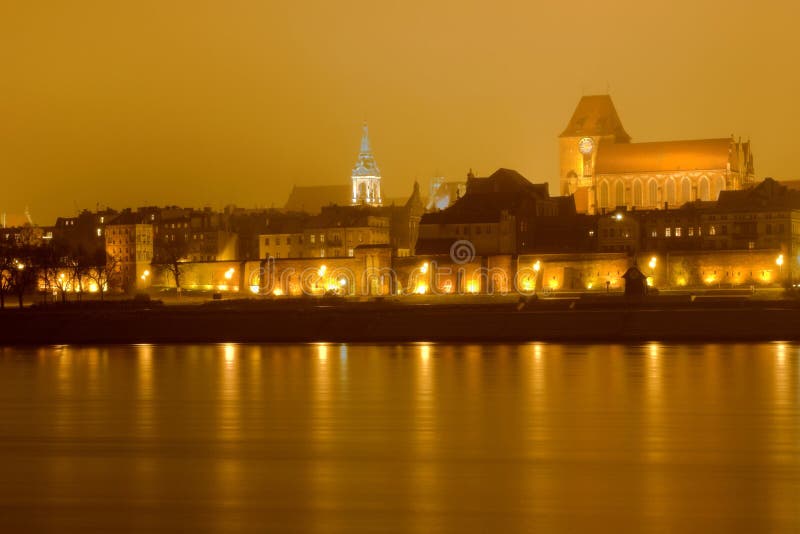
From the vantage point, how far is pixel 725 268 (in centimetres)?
6325

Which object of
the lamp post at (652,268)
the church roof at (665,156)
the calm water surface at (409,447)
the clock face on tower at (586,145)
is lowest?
the calm water surface at (409,447)

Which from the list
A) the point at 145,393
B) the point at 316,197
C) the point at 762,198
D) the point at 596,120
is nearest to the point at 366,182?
the point at 316,197

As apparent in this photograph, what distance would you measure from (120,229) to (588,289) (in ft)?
152

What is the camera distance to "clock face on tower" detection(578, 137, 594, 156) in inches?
4294

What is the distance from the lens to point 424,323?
45031mm

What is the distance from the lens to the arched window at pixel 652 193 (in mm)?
99150

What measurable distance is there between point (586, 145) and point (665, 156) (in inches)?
439

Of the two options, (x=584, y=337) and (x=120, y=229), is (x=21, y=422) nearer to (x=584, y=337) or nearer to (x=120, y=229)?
(x=584, y=337)

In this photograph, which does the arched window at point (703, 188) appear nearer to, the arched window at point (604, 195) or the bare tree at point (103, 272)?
the arched window at point (604, 195)

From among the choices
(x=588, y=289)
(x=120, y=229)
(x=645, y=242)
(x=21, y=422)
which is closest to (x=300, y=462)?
(x=21, y=422)

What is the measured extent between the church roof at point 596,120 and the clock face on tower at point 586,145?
1.83 metres

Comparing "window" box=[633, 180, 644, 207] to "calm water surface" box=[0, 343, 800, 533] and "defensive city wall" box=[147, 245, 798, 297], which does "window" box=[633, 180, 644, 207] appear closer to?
"defensive city wall" box=[147, 245, 798, 297]

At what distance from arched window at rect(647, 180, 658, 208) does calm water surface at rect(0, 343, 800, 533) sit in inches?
2680

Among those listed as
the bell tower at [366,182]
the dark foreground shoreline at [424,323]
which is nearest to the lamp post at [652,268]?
the dark foreground shoreline at [424,323]
